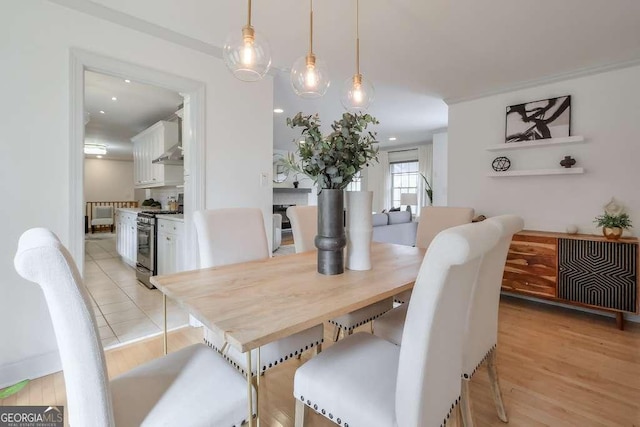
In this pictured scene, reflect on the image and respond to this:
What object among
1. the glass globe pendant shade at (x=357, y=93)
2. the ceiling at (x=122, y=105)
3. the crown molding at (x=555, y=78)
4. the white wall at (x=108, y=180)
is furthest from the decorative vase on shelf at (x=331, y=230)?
the white wall at (x=108, y=180)

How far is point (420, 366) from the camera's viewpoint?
0.82 meters

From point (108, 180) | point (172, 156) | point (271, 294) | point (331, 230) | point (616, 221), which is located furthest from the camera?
point (108, 180)

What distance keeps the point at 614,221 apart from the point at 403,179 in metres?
5.36

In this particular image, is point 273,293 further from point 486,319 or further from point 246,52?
point 246,52

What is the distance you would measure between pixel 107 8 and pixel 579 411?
3.65m

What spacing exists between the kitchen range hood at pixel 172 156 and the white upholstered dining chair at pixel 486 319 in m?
3.74

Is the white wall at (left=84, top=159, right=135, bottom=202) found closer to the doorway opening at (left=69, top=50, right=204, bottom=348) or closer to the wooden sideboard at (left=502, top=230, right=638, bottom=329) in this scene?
the doorway opening at (left=69, top=50, right=204, bottom=348)

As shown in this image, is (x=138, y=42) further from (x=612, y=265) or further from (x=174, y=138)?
(x=612, y=265)

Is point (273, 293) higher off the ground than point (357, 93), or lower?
lower

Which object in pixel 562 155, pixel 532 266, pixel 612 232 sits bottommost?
pixel 532 266

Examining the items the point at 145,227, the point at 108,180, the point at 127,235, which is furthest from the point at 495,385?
the point at 108,180

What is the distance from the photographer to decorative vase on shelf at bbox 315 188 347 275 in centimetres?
138

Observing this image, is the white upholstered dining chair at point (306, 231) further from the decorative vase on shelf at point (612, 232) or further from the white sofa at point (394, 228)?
the white sofa at point (394, 228)

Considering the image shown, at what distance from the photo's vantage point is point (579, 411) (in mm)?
1602
